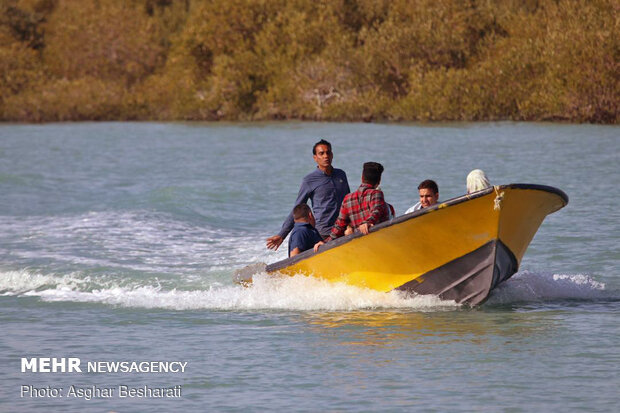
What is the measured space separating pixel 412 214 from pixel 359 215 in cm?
67

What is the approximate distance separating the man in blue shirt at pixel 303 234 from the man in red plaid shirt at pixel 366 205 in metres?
0.37

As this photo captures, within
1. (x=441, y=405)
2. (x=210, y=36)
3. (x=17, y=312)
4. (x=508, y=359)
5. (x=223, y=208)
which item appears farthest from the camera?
(x=210, y=36)

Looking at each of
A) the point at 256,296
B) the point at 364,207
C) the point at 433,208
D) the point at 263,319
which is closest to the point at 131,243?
the point at 256,296

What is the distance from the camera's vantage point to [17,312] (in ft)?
36.6

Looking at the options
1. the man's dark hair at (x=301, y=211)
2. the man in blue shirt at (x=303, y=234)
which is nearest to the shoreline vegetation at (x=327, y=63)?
the man in blue shirt at (x=303, y=234)

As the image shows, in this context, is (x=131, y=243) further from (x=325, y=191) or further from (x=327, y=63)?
(x=327, y=63)

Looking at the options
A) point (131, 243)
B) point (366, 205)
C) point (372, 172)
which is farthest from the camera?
point (131, 243)

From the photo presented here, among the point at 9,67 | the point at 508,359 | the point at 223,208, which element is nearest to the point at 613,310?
the point at 508,359

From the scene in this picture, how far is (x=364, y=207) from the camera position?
10273mm

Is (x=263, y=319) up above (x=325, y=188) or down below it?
below

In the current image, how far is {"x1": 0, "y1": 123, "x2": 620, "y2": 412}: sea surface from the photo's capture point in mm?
7855

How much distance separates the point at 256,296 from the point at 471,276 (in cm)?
219

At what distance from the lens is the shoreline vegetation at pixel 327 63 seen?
45.3 metres

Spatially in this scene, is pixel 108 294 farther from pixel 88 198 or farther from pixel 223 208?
pixel 88 198
